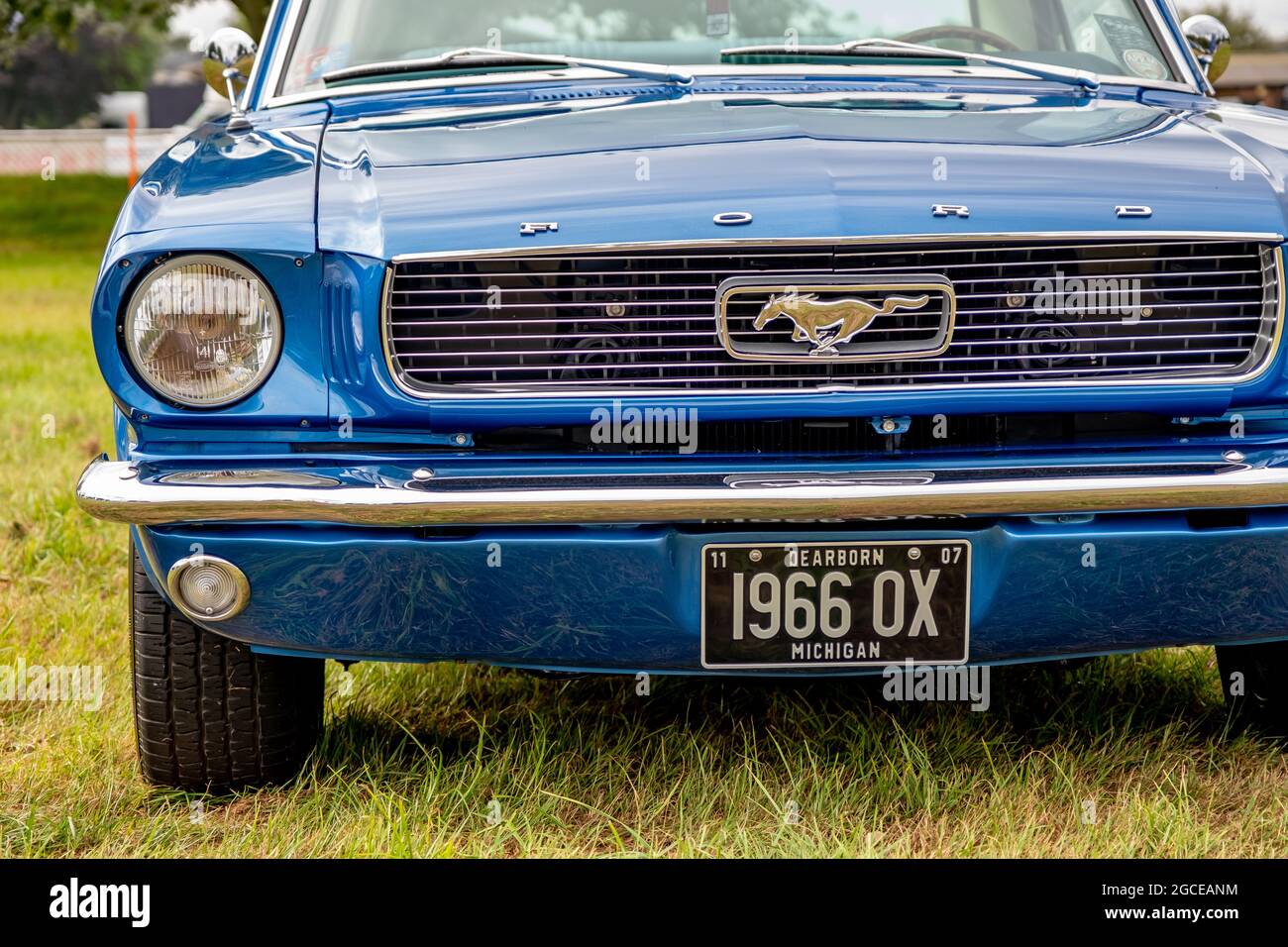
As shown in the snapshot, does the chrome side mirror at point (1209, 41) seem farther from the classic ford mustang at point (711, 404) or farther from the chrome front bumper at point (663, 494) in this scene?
the chrome front bumper at point (663, 494)

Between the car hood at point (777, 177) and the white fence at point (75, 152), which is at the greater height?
the white fence at point (75, 152)

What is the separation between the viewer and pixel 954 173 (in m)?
2.26

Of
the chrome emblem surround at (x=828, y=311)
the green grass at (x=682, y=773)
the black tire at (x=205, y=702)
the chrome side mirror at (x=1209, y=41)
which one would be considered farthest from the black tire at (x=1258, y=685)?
the black tire at (x=205, y=702)

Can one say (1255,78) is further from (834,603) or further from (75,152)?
(834,603)

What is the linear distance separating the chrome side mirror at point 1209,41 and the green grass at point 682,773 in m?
1.51

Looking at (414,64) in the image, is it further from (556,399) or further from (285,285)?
(556,399)

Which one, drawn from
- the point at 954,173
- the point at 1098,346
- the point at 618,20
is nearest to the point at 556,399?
the point at 954,173

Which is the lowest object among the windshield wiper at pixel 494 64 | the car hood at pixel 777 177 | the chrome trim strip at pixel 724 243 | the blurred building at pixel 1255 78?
the chrome trim strip at pixel 724 243

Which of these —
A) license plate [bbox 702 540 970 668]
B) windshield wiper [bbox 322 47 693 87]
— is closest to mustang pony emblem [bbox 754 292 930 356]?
license plate [bbox 702 540 970 668]

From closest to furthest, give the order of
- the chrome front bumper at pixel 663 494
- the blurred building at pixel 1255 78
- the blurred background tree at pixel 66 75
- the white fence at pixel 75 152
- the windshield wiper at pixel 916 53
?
1. the chrome front bumper at pixel 663 494
2. the windshield wiper at pixel 916 53
3. the blurred building at pixel 1255 78
4. the white fence at pixel 75 152
5. the blurred background tree at pixel 66 75

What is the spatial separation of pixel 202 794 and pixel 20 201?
21.2 m

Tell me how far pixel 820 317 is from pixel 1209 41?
6.58ft

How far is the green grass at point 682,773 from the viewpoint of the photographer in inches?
94.7

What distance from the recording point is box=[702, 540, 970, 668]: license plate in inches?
85.5
